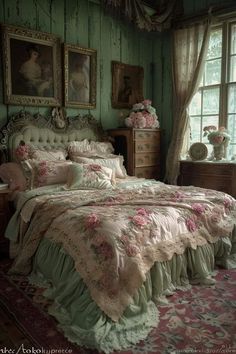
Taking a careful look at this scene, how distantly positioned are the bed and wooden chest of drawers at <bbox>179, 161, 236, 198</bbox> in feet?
2.97

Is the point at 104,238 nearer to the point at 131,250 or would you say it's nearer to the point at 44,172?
the point at 131,250

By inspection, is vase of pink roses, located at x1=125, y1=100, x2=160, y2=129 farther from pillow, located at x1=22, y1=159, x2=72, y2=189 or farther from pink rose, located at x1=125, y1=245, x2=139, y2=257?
pink rose, located at x1=125, y1=245, x2=139, y2=257

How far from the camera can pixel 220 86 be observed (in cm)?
406

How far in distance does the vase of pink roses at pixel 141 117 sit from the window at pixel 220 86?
2.27 ft

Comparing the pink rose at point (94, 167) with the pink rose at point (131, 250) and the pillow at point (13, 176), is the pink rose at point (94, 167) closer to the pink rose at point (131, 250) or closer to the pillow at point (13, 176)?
the pillow at point (13, 176)

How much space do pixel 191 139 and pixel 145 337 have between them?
3191 mm

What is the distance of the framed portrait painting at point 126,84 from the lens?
169 inches

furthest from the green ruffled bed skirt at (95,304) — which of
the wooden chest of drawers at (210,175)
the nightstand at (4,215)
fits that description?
the wooden chest of drawers at (210,175)

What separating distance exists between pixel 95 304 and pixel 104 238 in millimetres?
375

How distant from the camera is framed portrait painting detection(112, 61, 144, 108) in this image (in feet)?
14.1

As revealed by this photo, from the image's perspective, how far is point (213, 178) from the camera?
3814 millimetres

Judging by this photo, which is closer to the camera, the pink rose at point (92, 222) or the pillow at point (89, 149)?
the pink rose at point (92, 222)

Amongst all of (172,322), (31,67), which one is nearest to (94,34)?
(31,67)

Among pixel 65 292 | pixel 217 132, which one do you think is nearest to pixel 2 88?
pixel 65 292
